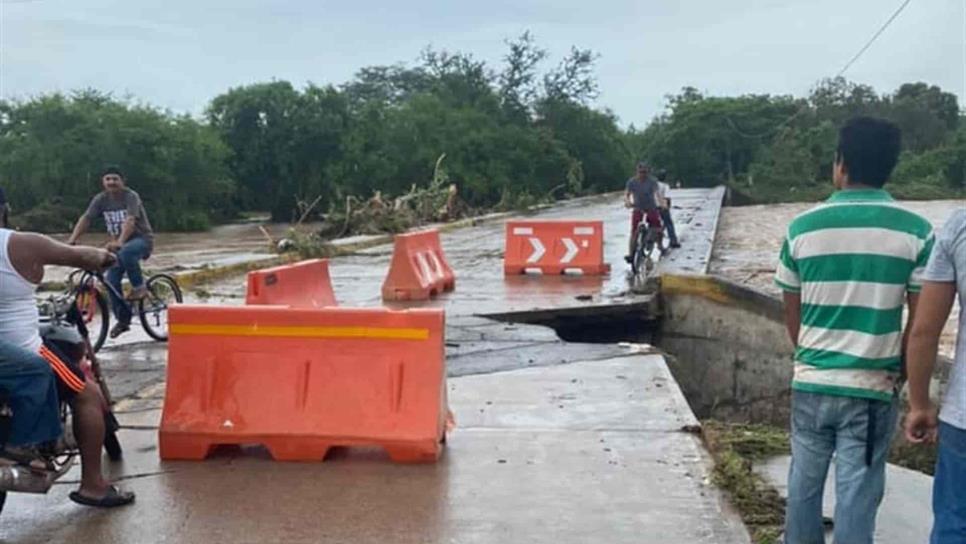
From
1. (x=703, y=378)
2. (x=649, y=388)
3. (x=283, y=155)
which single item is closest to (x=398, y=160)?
(x=283, y=155)

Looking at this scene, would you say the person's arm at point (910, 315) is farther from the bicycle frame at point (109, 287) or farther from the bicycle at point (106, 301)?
the bicycle frame at point (109, 287)

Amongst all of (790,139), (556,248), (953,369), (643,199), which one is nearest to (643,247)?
(643,199)

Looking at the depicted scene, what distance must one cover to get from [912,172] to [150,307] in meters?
58.5

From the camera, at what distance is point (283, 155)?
A: 187 ft

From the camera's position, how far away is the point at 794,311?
4508mm

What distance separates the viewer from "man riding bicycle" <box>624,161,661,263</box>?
17.9 m

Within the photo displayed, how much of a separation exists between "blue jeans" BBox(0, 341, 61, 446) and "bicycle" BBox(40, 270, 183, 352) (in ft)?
13.7

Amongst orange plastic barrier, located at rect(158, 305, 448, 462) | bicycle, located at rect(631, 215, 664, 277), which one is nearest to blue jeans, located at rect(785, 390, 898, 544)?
orange plastic barrier, located at rect(158, 305, 448, 462)

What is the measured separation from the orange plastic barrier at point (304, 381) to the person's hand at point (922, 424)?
324 centimetres

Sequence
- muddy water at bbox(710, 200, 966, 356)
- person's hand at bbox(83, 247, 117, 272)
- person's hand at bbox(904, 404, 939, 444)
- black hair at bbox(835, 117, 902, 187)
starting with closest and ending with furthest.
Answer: person's hand at bbox(904, 404, 939, 444), black hair at bbox(835, 117, 902, 187), person's hand at bbox(83, 247, 117, 272), muddy water at bbox(710, 200, 966, 356)

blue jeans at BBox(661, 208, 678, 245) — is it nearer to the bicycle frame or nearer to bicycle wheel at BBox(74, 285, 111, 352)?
the bicycle frame

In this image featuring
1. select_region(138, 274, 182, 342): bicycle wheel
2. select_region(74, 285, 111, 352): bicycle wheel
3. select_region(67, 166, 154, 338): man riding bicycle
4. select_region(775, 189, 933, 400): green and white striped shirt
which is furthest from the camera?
select_region(138, 274, 182, 342): bicycle wheel

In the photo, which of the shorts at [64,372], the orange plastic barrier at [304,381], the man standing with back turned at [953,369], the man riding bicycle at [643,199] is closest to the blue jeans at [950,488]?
the man standing with back turned at [953,369]

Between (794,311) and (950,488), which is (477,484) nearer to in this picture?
(794,311)
